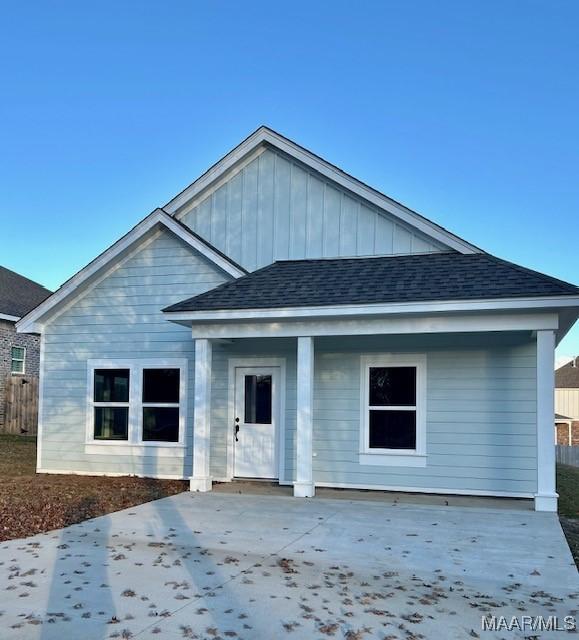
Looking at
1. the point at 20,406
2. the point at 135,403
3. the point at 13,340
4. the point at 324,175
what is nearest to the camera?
the point at 324,175

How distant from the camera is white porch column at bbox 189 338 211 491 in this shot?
11.1 m

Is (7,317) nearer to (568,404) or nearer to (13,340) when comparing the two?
(13,340)

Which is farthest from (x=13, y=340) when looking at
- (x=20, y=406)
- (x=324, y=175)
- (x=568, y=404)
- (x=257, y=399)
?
(x=568, y=404)

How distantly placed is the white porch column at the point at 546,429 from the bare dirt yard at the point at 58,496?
5780 millimetres

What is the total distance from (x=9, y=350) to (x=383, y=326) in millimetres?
17872

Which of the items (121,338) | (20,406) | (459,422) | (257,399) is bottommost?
(20,406)

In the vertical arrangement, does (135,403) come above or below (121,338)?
below

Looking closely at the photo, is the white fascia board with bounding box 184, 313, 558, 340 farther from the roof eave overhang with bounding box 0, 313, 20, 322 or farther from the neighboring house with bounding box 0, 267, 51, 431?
the roof eave overhang with bounding box 0, 313, 20, 322

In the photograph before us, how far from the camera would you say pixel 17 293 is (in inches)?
1057

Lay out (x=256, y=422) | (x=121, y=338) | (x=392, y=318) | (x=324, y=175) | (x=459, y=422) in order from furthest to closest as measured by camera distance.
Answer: (x=121, y=338) → (x=324, y=175) → (x=256, y=422) → (x=459, y=422) → (x=392, y=318)

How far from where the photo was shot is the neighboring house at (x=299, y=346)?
10297mm

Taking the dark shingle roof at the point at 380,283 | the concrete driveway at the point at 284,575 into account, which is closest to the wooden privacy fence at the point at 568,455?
the dark shingle roof at the point at 380,283

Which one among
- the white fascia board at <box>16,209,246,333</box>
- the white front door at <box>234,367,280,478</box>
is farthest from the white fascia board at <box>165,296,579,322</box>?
the white front door at <box>234,367,280,478</box>

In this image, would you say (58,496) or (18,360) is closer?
(58,496)
